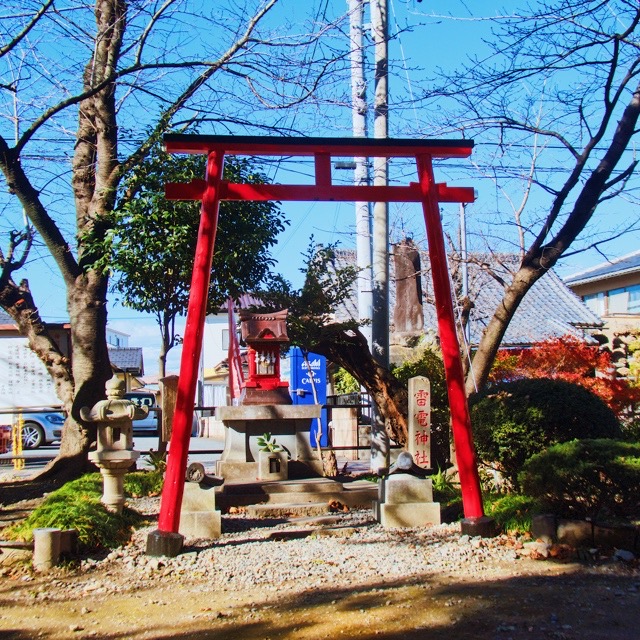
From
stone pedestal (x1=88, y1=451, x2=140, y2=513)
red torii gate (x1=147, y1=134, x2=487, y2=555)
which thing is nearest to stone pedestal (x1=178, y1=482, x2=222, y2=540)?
stone pedestal (x1=88, y1=451, x2=140, y2=513)

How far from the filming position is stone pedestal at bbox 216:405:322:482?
10602mm

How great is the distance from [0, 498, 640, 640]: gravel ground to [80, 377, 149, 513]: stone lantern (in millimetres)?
789

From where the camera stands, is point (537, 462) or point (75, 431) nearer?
point (537, 462)

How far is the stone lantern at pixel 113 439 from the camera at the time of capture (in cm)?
808

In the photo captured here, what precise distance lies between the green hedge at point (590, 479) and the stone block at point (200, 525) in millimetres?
3291

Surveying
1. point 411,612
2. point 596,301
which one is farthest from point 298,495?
point 596,301

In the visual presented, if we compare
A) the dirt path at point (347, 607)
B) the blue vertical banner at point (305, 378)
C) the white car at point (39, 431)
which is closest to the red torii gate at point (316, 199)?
the dirt path at point (347, 607)

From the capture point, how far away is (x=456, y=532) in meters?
7.79

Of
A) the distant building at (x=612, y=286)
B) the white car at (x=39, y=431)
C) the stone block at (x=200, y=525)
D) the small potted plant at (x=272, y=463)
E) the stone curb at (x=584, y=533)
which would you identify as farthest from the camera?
the distant building at (x=612, y=286)

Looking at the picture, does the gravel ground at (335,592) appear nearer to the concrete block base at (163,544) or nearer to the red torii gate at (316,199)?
the concrete block base at (163,544)

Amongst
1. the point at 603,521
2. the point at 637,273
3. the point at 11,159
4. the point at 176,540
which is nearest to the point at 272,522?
the point at 176,540

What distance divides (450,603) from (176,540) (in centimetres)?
279

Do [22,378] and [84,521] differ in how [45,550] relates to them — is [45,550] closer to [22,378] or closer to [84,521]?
[84,521]

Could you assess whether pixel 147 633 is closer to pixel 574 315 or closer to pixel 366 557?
pixel 366 557
